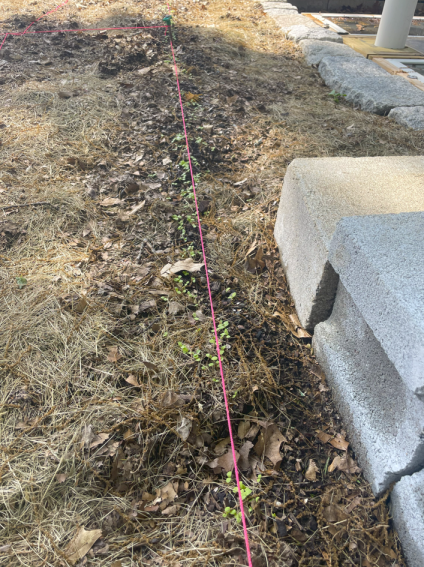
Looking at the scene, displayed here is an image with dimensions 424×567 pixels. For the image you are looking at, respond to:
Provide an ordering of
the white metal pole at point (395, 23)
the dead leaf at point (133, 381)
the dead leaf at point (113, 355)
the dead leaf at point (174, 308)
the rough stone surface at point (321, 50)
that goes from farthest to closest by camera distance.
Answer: the white metal pole at point (395, 23), the rough stone surface at point (321, 50), the dead leaf at point (174, 308), the dead leaf at point (113, 355), the dead leaf at point (133, 381)

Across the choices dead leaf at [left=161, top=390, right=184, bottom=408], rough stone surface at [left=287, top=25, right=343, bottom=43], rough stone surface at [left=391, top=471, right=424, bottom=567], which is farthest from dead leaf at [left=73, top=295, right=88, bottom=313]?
rough stone surface at [left=287, top=25, right=343, bottom=43]

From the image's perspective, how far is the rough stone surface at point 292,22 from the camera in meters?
5.82

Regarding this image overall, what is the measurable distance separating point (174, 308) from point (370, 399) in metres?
1.03

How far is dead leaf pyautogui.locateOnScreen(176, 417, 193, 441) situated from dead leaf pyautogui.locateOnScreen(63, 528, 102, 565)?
1.41 feet

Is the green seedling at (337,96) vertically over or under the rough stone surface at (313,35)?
under

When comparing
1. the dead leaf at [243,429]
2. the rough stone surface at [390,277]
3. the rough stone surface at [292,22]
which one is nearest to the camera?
the rough stone surface at [390,277]

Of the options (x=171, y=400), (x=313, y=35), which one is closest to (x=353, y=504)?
(x=171, y=400)

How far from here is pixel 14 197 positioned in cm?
283

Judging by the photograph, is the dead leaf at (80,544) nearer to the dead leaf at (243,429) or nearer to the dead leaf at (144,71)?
the dead leaf at (243,429)

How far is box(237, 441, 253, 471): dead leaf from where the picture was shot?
1.56m

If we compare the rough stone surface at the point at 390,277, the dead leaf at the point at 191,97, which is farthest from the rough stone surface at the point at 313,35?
the rough stone surface at the point at 390,277

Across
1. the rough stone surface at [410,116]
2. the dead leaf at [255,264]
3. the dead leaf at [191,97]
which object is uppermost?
the rough stone surface at [410,116]

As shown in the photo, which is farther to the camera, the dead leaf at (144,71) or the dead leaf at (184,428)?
the dead leaf at (144,71)

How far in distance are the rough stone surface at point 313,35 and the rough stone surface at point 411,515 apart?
5667 millimetres
